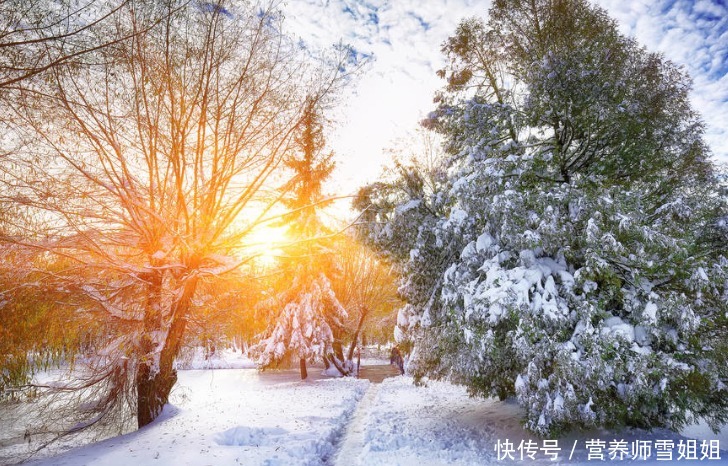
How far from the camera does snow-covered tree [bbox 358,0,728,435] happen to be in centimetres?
602

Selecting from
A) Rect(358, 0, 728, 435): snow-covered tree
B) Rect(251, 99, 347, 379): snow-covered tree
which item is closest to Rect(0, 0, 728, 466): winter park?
Rect(358, 0, 728, 435): snow-covered tree

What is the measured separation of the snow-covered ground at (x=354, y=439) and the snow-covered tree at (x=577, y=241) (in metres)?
0.72

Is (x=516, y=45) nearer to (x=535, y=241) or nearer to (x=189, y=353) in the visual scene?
(x=535, y=241)

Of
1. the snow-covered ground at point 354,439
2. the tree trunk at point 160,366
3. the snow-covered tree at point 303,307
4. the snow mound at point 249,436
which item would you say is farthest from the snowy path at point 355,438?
the snow-covered tree at point 303,307

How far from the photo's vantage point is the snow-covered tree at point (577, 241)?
6.02m

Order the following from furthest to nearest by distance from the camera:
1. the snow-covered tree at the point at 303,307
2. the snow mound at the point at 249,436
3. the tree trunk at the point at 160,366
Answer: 1. the snow-covered tree at the point at 303,307
2. the tree trunk at the point at 160,366
3. the snow mound at the point at 249,436

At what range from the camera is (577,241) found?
22.4ft

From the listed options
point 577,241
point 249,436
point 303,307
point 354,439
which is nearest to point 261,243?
point 249,436

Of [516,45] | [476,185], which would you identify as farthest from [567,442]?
[516,45]

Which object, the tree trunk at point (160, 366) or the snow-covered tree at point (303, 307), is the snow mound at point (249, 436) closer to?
the tree trunk at point (160, 366)

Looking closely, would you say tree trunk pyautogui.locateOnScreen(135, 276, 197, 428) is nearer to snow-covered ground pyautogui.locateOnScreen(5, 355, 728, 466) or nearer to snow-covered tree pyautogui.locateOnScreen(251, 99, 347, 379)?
snow-covered ground pyautogui.locateOnScreen(5, 355, 728, 466)

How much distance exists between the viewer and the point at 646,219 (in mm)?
7090

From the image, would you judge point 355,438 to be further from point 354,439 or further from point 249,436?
point 249,436

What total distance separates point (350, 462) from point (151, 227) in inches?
261
